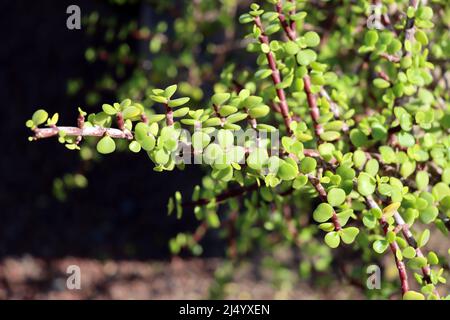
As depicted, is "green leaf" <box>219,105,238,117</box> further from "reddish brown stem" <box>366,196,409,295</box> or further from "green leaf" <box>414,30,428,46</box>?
"green leaf" <box>414,30,428,46</box>

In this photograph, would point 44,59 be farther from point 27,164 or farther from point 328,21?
point 328,21

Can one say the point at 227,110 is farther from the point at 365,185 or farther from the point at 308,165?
the point at 365,185

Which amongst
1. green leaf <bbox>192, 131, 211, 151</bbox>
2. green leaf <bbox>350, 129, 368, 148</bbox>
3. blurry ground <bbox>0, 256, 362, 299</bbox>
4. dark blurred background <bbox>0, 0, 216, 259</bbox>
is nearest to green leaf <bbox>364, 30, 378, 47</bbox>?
green leaf <bbox>350, 129, 368, 148</bbox>

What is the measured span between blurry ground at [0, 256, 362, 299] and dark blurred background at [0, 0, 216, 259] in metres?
0.07

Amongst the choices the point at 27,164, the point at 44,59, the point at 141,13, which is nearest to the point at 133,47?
the point at 141,13

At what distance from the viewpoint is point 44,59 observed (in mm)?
4059

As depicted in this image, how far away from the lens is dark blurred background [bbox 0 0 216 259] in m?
3.29

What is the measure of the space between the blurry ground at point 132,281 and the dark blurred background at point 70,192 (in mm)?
72

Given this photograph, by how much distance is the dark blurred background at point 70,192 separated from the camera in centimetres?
329

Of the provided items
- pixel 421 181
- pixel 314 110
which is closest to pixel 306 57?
pixel 314 110

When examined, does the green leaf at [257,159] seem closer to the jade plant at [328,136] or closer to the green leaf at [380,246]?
the jade plant at [328,136]

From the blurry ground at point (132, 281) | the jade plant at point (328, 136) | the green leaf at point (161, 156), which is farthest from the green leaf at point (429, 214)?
the blurry ground at point (132, 281)

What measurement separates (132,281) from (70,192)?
2.29 feet

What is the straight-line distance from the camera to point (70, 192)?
3.47 metres
